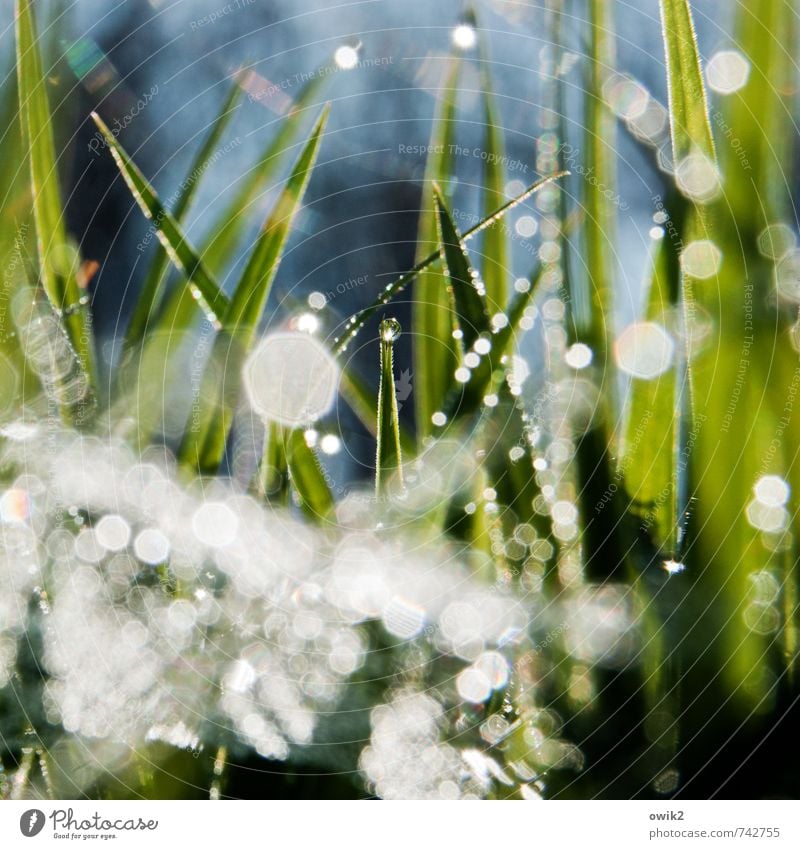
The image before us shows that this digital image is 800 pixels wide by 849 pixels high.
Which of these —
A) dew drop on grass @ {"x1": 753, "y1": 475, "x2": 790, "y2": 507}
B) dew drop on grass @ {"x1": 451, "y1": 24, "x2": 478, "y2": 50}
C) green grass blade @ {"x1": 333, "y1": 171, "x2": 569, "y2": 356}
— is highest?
dew drop on grass @ {"x1": 451, "y1": 24, "x2": 478, "y2": 50}

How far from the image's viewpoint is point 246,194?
357mm

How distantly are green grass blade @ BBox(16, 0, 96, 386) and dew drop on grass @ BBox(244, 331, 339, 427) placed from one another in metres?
0.09

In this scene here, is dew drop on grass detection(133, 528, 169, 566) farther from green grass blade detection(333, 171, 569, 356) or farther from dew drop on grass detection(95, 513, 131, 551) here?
green grass blade detection(333, 171, 569, 356)

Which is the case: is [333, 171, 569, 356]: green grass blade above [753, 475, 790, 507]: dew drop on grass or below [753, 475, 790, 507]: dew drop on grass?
above

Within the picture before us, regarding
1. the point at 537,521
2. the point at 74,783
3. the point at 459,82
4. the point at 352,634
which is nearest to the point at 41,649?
the point at 74,783

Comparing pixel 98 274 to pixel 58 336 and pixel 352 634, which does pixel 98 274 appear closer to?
pixel 58 336

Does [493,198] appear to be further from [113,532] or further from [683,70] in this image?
[113,532]

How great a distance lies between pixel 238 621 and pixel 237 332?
0.53ft

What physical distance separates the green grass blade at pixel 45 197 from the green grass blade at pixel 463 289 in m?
0.21

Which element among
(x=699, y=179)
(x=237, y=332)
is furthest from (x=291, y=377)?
(x=699, y=179)

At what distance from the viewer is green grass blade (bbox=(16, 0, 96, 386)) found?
1.14 feet

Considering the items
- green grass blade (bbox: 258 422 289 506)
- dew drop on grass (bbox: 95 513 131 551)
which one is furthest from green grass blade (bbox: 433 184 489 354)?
dew drop on grass (bbox: 95 513 131 551)

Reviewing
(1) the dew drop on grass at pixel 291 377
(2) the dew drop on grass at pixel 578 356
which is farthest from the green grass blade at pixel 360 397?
(2) the dew drop on grass at pixel 578 356

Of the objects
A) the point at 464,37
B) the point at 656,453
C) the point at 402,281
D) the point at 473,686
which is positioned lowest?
the point at 473,686
